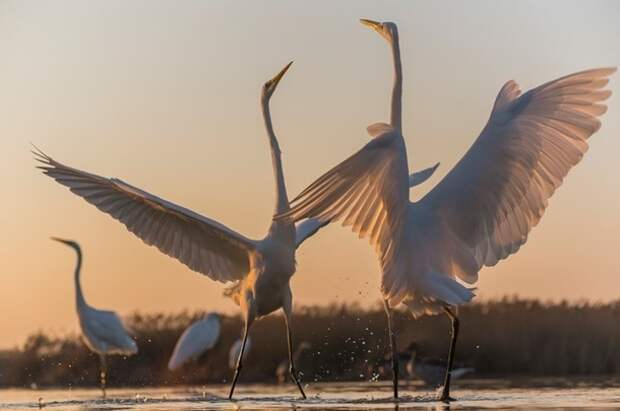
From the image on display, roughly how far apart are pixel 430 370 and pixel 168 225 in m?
6.49

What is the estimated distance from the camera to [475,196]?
13977 millimetres

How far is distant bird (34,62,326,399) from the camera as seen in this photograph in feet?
52.7

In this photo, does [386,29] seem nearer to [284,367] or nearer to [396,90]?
[396,90]

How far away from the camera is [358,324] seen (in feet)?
73.2

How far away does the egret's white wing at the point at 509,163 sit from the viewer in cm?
1384

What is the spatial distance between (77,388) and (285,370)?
361 centimetres

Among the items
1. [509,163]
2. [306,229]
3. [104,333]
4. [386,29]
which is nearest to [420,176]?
[306,229]

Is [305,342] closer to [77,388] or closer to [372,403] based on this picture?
[77,388]

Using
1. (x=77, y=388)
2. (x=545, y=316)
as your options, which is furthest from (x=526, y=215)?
(x=77, y=388)

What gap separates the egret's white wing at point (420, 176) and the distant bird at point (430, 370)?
11.9 ft

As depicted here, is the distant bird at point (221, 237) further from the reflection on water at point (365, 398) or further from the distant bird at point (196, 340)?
the distant bird at point (196, 340)

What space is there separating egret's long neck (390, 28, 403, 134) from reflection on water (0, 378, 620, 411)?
8.35ft

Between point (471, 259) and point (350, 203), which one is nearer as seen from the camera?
point (350, 203)

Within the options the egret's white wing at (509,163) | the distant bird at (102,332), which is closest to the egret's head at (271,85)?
the egret's white wing at (509,163)
